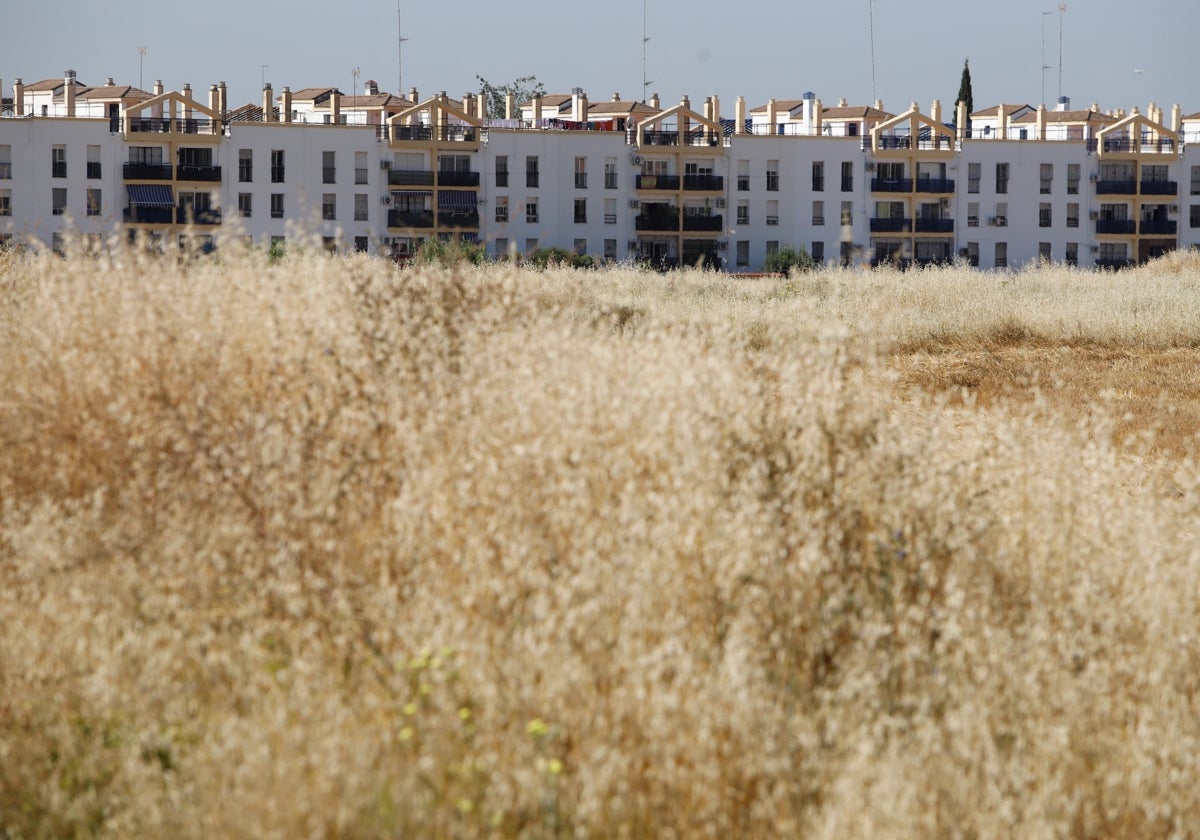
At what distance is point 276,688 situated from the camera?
4844 mm

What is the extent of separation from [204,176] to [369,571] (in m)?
77.3

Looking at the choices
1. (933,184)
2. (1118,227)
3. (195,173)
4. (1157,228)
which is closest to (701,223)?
(933,184)

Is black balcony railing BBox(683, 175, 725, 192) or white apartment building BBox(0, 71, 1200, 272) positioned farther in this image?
black balcony railing BBox(683, 175, 725, 192)

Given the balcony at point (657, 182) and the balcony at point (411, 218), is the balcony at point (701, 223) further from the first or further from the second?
the balcony at point (411, 218)

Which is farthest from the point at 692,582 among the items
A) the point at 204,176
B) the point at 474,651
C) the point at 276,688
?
the point at 204,176

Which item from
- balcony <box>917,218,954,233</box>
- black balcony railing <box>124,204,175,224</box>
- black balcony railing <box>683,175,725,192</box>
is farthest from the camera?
balcony <box>917,218,954,233</box>

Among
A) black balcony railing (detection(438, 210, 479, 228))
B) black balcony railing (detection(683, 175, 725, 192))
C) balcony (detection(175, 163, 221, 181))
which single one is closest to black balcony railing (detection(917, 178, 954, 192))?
black balcony railing (detection(683, 175, 725, 192))

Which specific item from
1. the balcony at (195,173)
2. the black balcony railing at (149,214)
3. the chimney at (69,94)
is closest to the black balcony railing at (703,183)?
the balcony at (195,173)

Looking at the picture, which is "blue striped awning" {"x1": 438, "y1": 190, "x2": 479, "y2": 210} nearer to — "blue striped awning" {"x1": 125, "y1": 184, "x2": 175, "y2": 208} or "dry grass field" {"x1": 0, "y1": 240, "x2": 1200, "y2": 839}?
"blue striped awning" {"x1": 125, "y1": 184, "x2": 175, "y2": 208}

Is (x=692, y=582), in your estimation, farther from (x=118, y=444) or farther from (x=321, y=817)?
(x=118, y=444)

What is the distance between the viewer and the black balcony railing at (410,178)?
266ft

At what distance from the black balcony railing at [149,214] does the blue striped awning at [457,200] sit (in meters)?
14.8

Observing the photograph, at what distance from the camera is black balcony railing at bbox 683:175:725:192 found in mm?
85062

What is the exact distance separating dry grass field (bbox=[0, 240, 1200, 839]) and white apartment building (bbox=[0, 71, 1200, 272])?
67768mm
